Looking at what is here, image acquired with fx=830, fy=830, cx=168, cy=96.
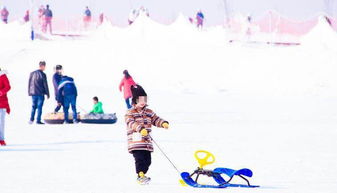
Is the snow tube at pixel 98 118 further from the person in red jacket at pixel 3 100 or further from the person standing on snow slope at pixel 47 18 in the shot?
the person standing on snow slope at pixel 47 18

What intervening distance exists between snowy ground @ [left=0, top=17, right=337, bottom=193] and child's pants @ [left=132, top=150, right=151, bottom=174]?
20 cm

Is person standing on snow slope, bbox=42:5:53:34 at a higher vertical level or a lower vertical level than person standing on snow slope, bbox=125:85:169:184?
higher

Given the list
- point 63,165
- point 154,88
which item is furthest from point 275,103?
point 63,165

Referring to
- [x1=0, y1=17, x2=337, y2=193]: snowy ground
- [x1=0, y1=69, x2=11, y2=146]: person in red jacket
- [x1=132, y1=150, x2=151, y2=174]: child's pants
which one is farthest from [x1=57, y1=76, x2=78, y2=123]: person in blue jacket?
[x1=132, y1=150, x2=151, y2=174]: child's pants

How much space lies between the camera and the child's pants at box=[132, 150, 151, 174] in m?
9.21

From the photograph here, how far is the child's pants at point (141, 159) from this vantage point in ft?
30.2

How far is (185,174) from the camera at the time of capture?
9.14 meters

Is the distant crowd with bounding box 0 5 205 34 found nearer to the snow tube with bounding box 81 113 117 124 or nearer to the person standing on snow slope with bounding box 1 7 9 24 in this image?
the person standing on snow slope with bounding box 1 7 9 24

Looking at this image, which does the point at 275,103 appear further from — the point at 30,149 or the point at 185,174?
the point at 185,174

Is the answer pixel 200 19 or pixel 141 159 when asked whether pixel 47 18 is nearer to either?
pixel 200 19

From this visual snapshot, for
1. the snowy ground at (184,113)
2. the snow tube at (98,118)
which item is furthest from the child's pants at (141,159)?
the snow tube at (98,118)

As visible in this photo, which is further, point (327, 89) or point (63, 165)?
point (327, 89)

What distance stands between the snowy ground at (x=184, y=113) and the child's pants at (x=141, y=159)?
20 centimetres

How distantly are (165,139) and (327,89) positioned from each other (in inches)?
797
